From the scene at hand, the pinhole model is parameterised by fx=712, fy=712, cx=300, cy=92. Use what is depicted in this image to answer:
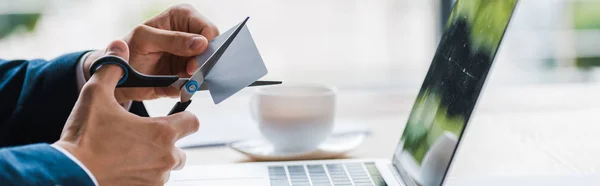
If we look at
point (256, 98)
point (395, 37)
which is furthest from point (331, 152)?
point (395, 37)

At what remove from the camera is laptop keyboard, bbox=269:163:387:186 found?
79cm

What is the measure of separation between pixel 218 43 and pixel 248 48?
41 mm

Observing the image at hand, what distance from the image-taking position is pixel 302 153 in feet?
3.05

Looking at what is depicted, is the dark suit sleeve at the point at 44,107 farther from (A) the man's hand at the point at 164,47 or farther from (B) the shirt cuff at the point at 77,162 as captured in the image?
(B) the shirt cuff at the point at 77,162

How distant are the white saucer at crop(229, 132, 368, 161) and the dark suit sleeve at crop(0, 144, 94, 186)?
35 centimetres

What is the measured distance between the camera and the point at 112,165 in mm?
636

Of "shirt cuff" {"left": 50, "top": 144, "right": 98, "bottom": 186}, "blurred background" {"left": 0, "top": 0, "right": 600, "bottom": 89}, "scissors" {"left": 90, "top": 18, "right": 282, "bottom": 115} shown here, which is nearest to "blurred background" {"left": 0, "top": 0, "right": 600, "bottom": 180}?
"blurred background" {"left": 0, "top": 0, "right": 600, "bottom": 89}

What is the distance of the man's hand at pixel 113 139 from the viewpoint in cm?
63

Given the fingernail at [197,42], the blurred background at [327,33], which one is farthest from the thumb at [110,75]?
the blurred background at [327,33]

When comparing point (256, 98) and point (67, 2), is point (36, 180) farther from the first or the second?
point (67, 2)

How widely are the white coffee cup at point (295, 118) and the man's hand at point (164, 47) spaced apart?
12 cm

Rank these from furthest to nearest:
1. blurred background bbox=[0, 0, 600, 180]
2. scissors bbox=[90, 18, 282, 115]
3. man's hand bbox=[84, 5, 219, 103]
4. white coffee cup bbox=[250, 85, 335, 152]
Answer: blurred background bbox=[0, 0, 600, 180] → white coffee cup bbox=[250, 85, 335, 152] → man's hand bbox=[84, 5, 219, 103] → scissors bbox=[90, 18, 282, 115]

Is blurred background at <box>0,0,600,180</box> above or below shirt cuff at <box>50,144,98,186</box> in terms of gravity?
below

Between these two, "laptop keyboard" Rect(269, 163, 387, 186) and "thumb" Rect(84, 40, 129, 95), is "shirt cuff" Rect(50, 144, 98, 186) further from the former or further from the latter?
"laptop keyboard" Rect(269, 163, 387, 186)
